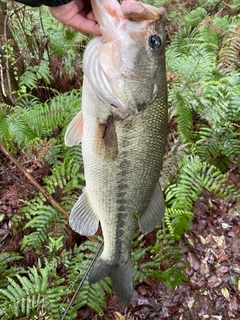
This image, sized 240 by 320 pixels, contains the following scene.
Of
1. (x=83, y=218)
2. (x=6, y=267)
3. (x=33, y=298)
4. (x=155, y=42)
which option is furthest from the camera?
(x=6, y=267)

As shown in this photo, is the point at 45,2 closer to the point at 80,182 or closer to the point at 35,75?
the point at 80,182

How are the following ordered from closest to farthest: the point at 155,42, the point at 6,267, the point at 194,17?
the point at 155,42
the point at 6,267
the point at 194,17

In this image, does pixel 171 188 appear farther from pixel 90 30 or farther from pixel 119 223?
pixel 90 30

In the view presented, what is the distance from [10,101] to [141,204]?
3.10 meters

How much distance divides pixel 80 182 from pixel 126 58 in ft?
6.76

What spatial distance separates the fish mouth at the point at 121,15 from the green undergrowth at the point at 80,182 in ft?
6.47

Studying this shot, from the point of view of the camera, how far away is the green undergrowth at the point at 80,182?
308 centimetres

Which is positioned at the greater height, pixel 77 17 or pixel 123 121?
pixel 77 17

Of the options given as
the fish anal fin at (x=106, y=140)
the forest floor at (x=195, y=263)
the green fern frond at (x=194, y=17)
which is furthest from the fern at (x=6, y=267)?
the green fern frond at (x=194, y=17)

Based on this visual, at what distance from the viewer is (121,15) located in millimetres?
1728

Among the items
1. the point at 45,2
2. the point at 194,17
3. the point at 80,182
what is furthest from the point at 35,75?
the point at 194,17

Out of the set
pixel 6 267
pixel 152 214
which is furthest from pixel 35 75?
pixel 152 214

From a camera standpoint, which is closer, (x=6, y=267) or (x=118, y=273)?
(x=118, y=273)

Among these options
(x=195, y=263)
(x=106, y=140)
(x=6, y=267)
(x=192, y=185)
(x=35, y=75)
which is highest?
(x=106, y=140)
